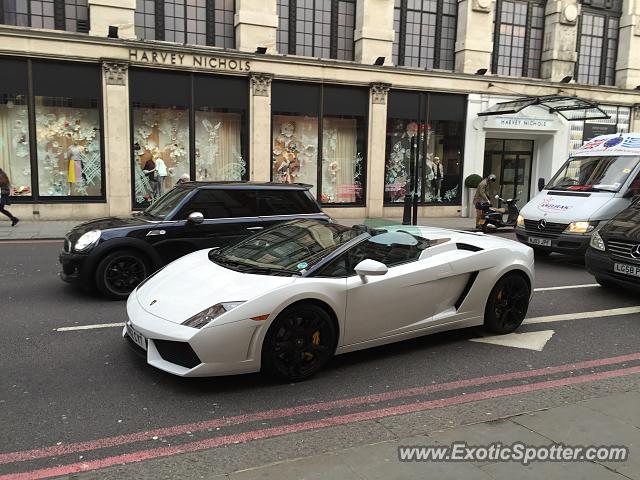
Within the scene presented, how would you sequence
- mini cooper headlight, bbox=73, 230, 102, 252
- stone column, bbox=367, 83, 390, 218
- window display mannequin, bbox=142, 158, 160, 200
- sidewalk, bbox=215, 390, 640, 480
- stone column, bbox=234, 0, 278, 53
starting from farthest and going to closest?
stone column, bbox=367, 83, 390, 218
stone column, bbox=234, 0, 278, 53
window display mannequin, bbox=142, 158, 160, 200
mini cooper headlight, bbox=73, 230, 102, 252
sidewalk, bbox=215, 390, 640, 480

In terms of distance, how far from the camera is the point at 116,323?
6094mm

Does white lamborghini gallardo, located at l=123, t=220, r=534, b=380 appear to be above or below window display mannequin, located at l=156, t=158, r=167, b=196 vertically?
below

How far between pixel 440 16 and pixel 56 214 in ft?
48.9

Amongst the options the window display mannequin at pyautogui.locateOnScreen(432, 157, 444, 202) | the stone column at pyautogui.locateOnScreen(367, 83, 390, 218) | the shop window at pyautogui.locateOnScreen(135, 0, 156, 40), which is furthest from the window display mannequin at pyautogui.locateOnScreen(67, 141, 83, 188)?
the window display mannequin at pyautogui.locateOnScreen(432, 157, 444, 202)

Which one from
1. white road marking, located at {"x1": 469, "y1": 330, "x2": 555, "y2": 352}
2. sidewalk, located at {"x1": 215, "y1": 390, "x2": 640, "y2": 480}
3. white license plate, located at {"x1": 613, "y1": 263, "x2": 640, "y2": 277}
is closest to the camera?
sidewalk, located at {"x1": 215, "y1": 390, "x2": 640, "y2": 480}

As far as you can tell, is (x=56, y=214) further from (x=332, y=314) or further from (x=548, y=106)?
(x=548, y=106)

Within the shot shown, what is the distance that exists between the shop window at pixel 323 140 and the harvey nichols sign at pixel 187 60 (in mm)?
1435

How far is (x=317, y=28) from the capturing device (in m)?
18.5

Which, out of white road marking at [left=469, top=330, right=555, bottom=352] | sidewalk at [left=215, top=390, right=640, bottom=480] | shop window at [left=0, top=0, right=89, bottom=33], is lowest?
white road marking at [left=469, top=330, right=555, bottom=352]

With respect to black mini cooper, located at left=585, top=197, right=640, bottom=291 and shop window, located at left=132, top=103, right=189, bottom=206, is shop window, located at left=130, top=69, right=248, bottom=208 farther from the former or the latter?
black mini cooper, located at left=585, top=197, right=640, bottom=291

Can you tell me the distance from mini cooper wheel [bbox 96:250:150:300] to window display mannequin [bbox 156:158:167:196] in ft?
32.6

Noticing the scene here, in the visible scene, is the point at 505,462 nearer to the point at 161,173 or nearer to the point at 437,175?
the point at 161,173

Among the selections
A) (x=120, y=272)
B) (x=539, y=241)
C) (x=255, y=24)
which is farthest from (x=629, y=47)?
(x=120, y=272)

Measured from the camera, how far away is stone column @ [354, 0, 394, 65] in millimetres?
18422
